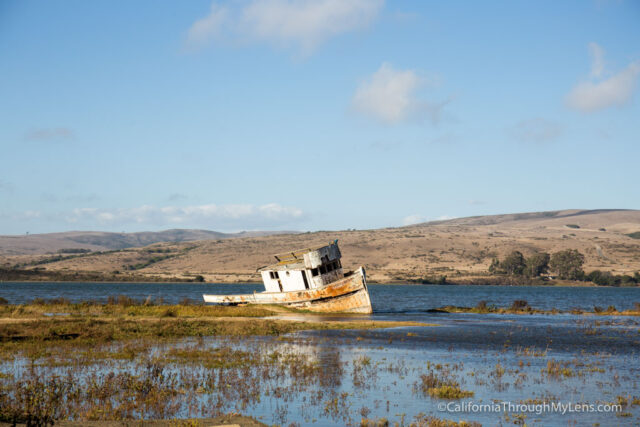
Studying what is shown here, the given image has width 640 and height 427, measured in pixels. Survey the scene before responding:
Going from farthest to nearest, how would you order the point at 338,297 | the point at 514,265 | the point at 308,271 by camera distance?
1. the point at 514,265
2. the point at 308,271
3. the point at 338,297

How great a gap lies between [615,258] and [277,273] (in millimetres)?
136288

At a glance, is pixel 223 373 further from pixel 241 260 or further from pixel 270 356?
pixel 241 260

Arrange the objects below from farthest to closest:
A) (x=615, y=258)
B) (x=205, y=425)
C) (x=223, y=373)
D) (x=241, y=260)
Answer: (x=241, y=260)
(x=615, y=258)
(x=223, y=373)
(x=205, y=425)

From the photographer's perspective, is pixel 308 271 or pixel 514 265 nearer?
pixel 308 271

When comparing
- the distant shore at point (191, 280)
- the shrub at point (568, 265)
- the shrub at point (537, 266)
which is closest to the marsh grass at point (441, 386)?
the distant shore at point (191, 280)

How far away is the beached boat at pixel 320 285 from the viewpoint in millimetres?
49875

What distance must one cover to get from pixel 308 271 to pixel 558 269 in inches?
4475

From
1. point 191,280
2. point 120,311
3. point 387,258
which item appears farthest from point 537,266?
point 120,311

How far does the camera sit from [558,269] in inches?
5856

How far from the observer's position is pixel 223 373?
2048 cm

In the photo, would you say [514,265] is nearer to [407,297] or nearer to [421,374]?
[407,297]

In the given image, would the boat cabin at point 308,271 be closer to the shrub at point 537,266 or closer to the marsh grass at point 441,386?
the marsh grass at point 441,386

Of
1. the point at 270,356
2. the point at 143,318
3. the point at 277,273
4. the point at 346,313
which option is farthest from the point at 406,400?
the point at 277,273

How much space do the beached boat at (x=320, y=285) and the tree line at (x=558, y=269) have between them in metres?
104
